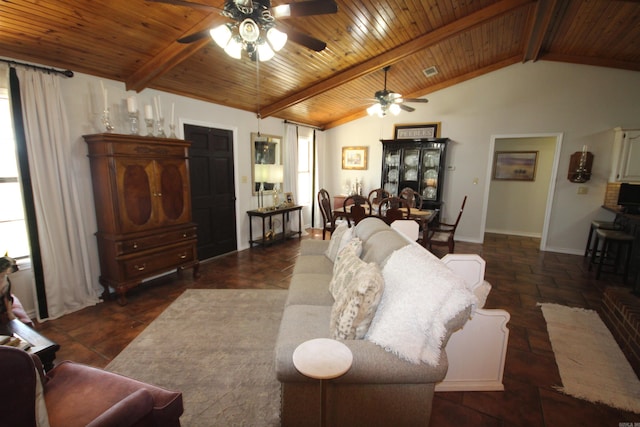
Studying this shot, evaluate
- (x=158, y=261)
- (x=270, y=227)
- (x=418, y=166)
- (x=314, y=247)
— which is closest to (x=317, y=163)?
(x=270, y=227)

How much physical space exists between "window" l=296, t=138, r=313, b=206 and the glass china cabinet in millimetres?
1671

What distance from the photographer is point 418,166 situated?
18.0 feet

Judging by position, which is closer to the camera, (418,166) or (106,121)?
(106,121)

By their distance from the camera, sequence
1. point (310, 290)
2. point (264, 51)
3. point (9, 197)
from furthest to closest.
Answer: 1. point (9, 197)
2. point (310, 290)
3. point (264, 51)

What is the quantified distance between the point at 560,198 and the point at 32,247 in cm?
703

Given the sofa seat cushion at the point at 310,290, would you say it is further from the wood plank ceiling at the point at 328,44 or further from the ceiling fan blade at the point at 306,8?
the wood plank ceiling at the point at 328,44

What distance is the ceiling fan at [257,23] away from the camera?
158 cm

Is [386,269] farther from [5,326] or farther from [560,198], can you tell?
[560,198]

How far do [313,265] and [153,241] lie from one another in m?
1.75

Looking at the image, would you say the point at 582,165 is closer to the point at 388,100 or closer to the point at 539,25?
the point at 539,25

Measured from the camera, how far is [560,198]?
188 inches

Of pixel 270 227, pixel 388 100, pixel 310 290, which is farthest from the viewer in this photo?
pixel 270 227

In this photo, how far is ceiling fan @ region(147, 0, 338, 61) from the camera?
5.19 ft

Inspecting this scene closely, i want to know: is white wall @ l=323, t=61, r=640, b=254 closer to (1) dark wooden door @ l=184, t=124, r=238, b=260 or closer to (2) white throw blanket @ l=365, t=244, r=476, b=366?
(1) dark wooden door @ l=184, t=124, r=238, b=260
